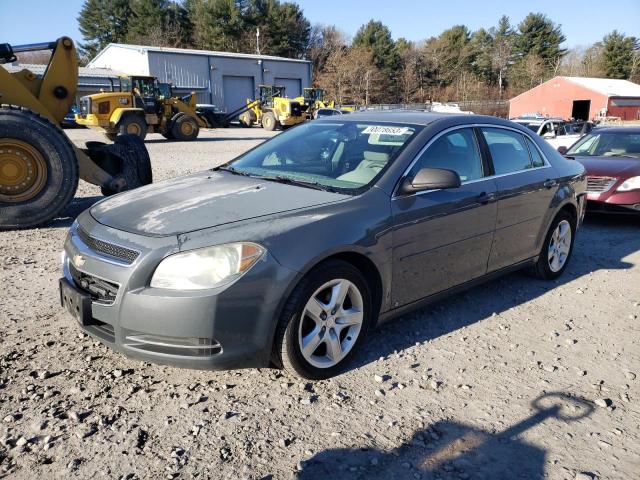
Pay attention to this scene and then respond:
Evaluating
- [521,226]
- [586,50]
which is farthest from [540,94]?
[521,226]

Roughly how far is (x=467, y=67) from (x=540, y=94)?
84.3 ft

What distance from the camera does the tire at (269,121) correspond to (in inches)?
1337

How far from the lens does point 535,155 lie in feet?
16.4

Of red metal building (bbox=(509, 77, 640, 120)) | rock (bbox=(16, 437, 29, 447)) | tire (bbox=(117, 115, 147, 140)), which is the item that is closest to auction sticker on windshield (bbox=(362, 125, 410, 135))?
rock (bbox=(16, 437, 29, 447))

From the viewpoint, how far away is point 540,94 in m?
53.1

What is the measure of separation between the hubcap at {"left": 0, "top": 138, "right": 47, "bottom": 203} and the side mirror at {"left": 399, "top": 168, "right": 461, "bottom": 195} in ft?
17.0

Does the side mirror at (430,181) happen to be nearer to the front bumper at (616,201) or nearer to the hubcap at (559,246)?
the hubcap at (559,246)

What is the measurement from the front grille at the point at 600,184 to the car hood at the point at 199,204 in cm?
572

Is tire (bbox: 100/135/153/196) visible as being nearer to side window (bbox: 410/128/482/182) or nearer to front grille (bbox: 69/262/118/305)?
front grille (bbox: 69/262/118/305)

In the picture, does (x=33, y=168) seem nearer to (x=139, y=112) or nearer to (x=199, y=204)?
(x=199, y=204)

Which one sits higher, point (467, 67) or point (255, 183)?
point (467, 67)

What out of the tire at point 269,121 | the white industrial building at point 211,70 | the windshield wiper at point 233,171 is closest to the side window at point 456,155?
the windshield wiper at point 233,171

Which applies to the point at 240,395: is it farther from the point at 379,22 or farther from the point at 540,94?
the point at 379,22

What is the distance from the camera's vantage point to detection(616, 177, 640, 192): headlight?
24.5 ft
